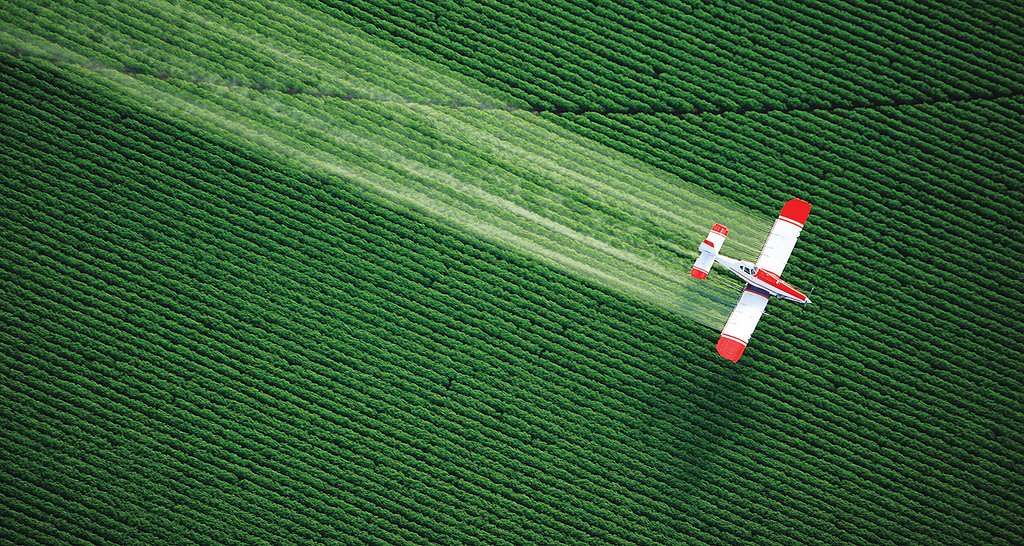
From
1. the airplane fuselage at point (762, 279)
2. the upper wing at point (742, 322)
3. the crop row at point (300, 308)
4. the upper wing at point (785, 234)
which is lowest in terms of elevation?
the crop row at point (300, 308)

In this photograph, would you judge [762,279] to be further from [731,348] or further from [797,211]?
[797,211]

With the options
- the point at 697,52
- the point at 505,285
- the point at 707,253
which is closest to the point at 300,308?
the point at 505,285

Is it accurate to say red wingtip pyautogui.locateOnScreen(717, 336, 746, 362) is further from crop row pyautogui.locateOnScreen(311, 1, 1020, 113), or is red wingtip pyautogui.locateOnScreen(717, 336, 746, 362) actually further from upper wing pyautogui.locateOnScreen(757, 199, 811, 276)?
crop row pyautogui.locateOnScreen(311, 1, 1020, 113)

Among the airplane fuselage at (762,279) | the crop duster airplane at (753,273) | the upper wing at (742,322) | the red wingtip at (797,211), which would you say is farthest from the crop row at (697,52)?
the upper wing at (742,322)

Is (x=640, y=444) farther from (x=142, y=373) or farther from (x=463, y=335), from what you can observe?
(x=142, y=373)

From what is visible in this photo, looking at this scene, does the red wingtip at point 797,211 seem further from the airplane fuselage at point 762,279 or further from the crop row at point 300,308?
the crop row at point 300,308

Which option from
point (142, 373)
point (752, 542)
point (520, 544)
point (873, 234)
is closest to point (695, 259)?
point (873, 234)
